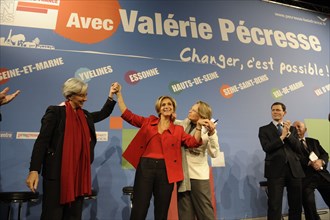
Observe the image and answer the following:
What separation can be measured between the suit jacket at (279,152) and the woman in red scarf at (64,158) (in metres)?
2.24

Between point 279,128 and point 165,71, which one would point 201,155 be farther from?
point 165,71

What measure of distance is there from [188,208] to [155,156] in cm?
59

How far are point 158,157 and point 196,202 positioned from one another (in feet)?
1.86

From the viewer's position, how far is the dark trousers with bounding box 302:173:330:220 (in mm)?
3941

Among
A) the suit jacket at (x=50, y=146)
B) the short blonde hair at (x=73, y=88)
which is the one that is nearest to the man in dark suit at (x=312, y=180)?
the short blonde hair at (x=73, y=88)

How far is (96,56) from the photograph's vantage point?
4.08 m

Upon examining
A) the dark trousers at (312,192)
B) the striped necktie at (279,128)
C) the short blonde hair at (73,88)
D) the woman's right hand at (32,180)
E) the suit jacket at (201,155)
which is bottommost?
the dark trousers at (312,192)

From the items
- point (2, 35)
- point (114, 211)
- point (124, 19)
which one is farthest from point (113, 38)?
point (114, 211)

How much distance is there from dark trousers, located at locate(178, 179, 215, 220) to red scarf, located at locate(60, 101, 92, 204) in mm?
891

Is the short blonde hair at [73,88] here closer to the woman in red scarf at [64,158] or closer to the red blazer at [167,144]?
the woman in red scarf at [64,158]

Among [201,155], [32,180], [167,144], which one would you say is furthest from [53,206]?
[201,155]

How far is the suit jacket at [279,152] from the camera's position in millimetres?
3537

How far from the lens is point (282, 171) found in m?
3.53

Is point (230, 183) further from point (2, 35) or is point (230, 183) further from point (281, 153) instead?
point (2, 35)
